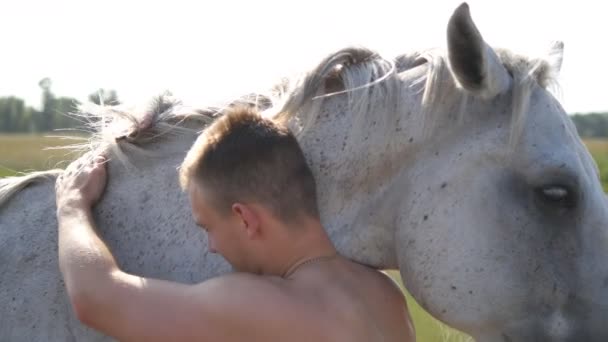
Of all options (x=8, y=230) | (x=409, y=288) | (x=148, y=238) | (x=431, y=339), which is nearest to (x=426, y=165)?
(x=409, y=288)

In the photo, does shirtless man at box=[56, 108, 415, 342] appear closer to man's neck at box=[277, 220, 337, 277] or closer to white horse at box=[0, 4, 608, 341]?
man's neck at box=[277, 220, 337, 277]

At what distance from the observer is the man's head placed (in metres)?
2.46

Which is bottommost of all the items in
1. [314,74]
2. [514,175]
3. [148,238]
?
[148,238]

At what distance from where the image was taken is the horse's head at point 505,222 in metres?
2.49

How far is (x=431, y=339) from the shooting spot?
4.25 meters

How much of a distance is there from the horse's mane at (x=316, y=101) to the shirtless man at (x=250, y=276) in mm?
265

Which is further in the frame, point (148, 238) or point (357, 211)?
point (148, 238)

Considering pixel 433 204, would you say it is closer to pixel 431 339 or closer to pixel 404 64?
pixel 404 64

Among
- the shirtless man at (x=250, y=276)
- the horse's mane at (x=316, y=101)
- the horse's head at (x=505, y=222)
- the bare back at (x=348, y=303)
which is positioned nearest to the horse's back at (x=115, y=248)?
the horse's mane at (x=316, y=101)

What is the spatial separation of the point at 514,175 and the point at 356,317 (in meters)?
0.61

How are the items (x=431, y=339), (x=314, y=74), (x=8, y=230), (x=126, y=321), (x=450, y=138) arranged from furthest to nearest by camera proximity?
(x=431, y=339) → (x=8, y=230) → (x=314, y=74) → (x=450, y=138) → (x=126, y=321)

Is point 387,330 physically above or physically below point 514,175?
below

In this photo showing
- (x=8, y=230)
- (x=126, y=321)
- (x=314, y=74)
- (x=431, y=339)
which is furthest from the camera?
(x=431, y=339)

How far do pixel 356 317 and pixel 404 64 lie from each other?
35.3 inches
